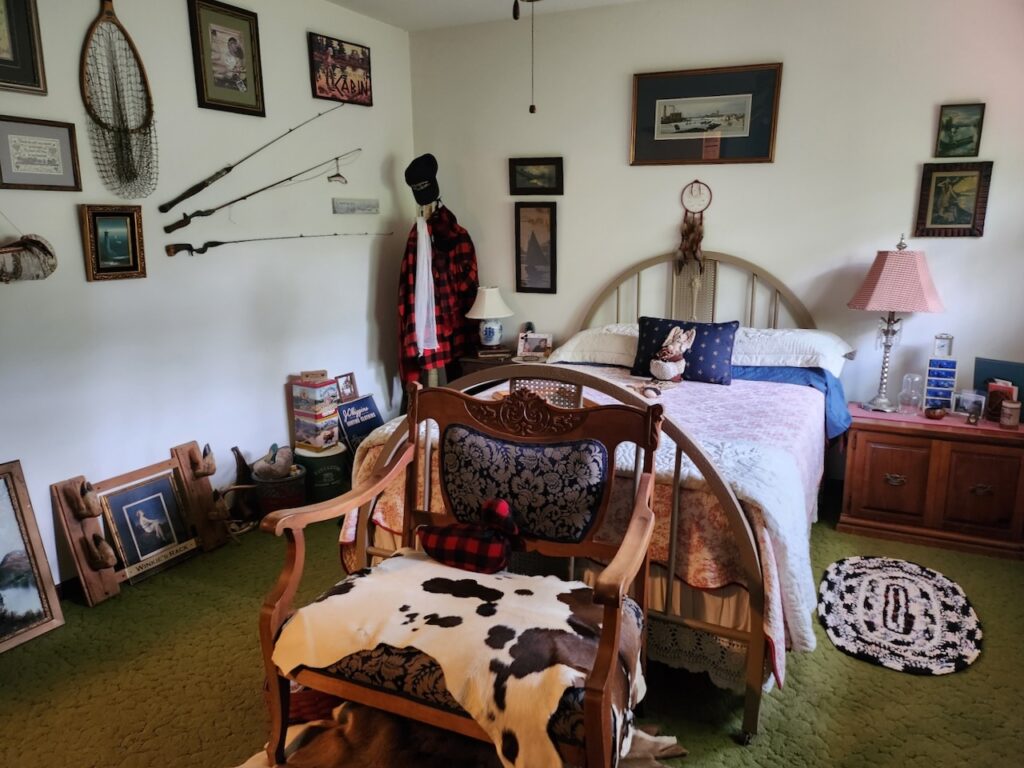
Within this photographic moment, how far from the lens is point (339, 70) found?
385 cm

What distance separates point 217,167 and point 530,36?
1.90 metres

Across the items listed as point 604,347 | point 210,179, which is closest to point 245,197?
point 210,179

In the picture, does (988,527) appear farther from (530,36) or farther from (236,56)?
(236,56)

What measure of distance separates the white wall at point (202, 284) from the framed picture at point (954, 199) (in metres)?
2.80

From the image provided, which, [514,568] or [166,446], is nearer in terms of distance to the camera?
[514,568]

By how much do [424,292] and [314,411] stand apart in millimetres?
914

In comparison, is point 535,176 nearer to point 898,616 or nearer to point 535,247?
point 535,247

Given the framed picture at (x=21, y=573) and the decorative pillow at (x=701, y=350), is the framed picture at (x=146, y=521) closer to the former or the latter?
the framed picture at (x=21, y=573)

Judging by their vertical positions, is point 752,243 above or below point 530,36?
below

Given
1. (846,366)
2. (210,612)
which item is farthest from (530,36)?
(210,612)

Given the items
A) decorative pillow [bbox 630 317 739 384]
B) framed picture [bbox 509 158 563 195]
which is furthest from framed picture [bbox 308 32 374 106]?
decorative pillow [bbox 630 317 739 384]

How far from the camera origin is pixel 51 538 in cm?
274

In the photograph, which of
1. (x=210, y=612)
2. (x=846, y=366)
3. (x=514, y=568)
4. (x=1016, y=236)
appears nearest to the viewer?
(x=514, y=568)

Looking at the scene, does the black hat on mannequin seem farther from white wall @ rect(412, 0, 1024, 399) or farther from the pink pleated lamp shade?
the pink pleated lamp shade
